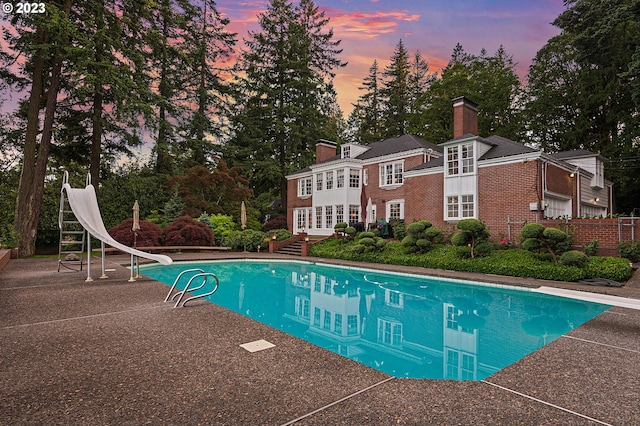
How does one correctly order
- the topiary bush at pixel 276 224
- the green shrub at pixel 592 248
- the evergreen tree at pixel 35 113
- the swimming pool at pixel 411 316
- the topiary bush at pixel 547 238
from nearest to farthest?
the swimming pool at pixel 411 316, the topiary bush at pixel 547 238, the green shrub at pixel 592 248, the evergreen tree at pixel 35 113, the topiary bush at pixel 276 224

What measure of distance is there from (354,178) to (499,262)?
1323 cm

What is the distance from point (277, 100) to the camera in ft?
109

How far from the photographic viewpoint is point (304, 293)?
412 inches

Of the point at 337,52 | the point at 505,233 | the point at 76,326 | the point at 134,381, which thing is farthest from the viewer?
the point at 337,52

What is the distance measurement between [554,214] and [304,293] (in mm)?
13571

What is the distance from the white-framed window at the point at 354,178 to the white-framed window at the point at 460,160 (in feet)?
24.0

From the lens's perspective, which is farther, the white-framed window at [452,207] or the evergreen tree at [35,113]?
the white-framed window at [452,207]

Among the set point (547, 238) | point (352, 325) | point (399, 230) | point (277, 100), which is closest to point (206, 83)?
point (277, 100)

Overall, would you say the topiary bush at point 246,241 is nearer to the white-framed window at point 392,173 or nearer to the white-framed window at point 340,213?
the white-framed window at point 340,213

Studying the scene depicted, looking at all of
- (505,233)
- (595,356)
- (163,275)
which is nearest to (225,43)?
(163,275)

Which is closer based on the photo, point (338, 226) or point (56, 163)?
point (338, 226)

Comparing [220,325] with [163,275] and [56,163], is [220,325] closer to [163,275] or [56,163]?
[163,275]

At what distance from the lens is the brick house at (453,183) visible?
15.6m

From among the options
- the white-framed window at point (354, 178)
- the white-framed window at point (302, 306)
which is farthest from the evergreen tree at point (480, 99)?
the white-framed window at point (302, 306)
